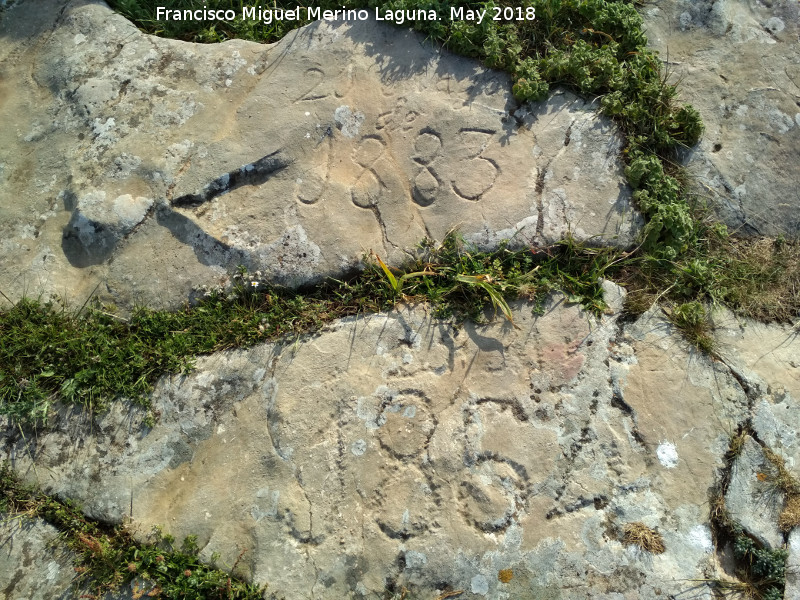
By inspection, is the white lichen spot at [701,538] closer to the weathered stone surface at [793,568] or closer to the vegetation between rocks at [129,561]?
the weathered stone surface at [793,568]

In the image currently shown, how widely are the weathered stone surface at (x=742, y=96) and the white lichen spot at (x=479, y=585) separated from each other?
2813 millimetres

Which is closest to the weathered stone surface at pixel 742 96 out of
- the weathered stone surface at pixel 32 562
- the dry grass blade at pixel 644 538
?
the dry grass blade at pixel 644 538

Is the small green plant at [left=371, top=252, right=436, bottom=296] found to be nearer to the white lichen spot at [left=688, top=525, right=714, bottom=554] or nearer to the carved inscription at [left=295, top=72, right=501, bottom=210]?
the carved inscription at [left=295, top=72, right=501, bottom=210]

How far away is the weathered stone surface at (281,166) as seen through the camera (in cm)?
402

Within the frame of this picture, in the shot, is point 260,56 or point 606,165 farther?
point 260,56

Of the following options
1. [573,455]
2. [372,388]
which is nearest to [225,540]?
[372,388]

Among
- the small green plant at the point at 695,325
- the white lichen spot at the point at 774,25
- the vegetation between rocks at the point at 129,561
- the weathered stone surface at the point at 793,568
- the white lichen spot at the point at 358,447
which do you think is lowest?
the vegetation between rocks at the point at 129,561

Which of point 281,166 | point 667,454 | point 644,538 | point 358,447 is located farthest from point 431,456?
point 281,166

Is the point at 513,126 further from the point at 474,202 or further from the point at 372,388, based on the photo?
the point at 372,388

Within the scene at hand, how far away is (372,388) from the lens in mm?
3664

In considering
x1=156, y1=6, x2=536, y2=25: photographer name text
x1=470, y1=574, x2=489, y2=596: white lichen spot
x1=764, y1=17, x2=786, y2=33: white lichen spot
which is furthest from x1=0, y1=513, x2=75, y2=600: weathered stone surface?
x1=764, y1=17, x2=786, y2=33: white lichen spot

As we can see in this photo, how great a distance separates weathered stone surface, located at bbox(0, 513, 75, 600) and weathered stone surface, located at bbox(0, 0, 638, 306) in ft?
4.83

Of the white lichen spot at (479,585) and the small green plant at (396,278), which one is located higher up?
the small green plant at (396,278)

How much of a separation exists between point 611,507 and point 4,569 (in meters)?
3.48
